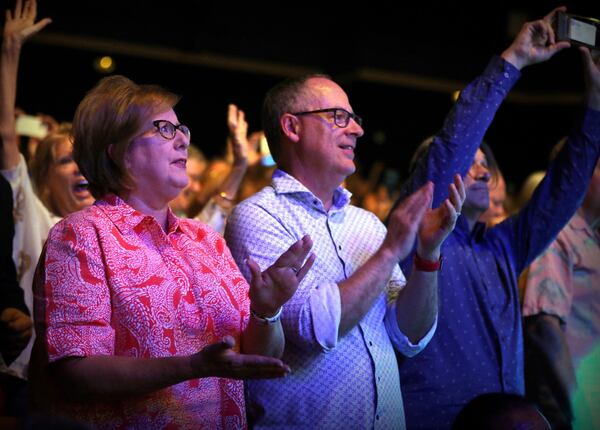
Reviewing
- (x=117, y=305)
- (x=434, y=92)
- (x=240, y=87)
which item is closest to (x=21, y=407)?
(x=117, y=305)

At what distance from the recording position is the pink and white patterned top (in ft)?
4.69

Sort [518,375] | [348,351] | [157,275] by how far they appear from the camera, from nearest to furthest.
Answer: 1. [157,275]
2. [348,351]
3. [518,375]

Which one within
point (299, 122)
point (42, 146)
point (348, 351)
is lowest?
point (348, 351)

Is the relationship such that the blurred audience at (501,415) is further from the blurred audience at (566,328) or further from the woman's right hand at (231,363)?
the blurred audience at (566,328)

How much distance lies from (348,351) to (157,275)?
55 cm

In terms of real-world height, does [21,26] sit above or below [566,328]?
above

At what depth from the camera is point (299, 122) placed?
83.0 inches

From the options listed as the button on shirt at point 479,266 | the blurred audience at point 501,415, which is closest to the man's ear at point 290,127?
the button on shirt at point 479,266

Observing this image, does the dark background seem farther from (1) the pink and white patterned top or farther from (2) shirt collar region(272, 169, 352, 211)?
(1) the pink and white patterned top

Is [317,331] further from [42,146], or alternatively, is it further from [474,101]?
[42,146]

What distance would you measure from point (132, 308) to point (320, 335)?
18.1 inches

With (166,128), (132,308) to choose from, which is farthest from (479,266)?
(132,308)

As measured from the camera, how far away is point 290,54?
6586 millimetres

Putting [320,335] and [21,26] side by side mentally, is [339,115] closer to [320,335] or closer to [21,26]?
[320,335]
